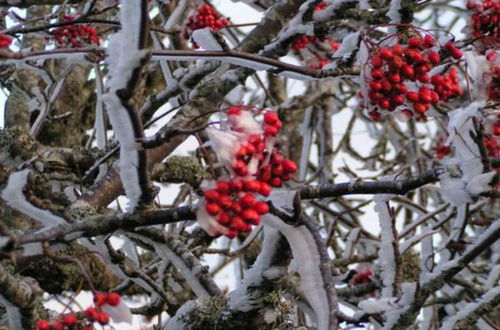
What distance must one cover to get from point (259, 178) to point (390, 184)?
0.38 metres

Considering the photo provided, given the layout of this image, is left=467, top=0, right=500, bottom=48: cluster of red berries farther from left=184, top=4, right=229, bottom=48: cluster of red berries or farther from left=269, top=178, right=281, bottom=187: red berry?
left=269, top=178, right=281, bottom=187: red berry

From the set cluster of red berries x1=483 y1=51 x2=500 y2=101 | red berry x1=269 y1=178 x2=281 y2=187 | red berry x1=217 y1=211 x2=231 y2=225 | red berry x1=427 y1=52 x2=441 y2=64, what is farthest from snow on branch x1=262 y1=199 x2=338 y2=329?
cluster of red berries x1=483 y1=51 x2=500 y2=101

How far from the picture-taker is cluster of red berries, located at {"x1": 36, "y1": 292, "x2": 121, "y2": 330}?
1305 mm

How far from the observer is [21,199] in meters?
1.42

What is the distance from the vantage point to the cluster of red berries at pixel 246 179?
1289mm

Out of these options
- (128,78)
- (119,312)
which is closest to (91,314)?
(119,312)

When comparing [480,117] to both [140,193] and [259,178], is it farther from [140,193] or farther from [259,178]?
[140,193]

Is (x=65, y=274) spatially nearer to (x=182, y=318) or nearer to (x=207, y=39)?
(x=182, y=318)

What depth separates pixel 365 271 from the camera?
355 cm

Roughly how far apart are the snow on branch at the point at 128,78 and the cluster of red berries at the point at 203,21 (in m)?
1.37

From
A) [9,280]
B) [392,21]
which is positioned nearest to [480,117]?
[392,21]

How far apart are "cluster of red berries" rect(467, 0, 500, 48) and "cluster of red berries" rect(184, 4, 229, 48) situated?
923 millimetres

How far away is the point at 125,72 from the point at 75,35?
1.76 metres

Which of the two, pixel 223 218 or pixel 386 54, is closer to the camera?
→ pixel 223 218
